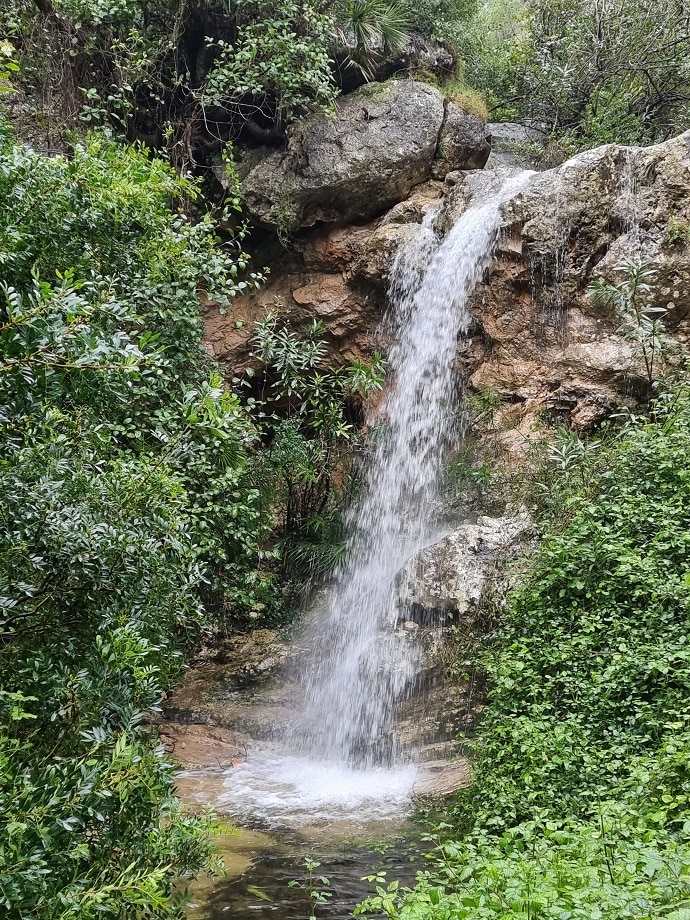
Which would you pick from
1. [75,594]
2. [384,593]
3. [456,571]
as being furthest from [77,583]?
[384,593]

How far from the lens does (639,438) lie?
729cm

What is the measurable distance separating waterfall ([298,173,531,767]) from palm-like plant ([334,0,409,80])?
3.26 m

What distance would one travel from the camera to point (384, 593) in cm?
911

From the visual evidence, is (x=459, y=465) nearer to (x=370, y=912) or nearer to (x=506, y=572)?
(x=506, y=572)

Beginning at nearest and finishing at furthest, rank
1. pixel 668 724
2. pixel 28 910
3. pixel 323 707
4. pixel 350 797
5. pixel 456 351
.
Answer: pixel 28 910 < pixel 668 724 < pixel 350 797 < pixel 323 707 < pixel 456 351

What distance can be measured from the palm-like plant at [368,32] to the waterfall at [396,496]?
3259 millimetres

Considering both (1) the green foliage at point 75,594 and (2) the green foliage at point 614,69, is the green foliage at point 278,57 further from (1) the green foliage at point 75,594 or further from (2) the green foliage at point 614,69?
(1) the green foliage at point 75,594

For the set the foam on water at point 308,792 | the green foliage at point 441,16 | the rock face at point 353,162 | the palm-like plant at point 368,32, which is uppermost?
the green foliage at point 441,16

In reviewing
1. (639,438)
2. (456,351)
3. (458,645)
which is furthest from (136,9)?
(458,645)

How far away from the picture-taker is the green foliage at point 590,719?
124 inches

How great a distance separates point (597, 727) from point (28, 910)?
12.6 ft

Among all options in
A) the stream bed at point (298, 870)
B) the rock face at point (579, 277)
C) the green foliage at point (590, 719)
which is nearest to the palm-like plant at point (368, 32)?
the rock face at point (579, 277)

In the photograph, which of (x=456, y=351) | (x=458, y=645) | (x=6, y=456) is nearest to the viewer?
(x=6, y=456)

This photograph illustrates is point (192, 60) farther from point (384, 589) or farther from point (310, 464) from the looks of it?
point (384, 589)
